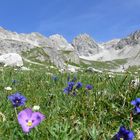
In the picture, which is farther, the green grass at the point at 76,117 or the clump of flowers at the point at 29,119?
the green grass at the point at 76,117

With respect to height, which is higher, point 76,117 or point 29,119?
point 29,119

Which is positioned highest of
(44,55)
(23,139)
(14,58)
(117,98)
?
(44,55)

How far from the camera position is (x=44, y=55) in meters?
191

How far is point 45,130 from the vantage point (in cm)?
461

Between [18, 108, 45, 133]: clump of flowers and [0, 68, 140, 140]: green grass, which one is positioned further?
[0, 68, 140, 140]: green grass

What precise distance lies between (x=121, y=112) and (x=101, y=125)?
55 centimetres

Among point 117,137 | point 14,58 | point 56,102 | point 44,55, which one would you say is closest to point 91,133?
point 117,137

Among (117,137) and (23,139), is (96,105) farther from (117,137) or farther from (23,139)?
(117,137)

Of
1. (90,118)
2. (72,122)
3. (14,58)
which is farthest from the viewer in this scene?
(14,58)

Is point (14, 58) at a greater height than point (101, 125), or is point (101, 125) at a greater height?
point (14, 58)

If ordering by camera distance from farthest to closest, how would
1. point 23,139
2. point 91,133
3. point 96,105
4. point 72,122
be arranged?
point 96,105 < point 72,122 < point 91,133 < point 23,139

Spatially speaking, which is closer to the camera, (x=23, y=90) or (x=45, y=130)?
(x=45, y=130)

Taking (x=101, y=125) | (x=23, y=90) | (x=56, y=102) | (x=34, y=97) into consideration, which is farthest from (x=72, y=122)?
(x=23, y=90)

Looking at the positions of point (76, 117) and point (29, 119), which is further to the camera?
point (76, 117)
